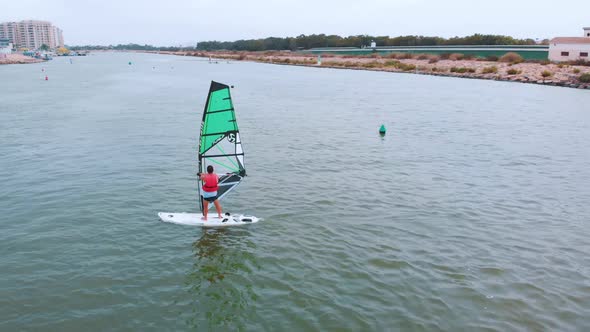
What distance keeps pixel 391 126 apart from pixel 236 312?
25.2m

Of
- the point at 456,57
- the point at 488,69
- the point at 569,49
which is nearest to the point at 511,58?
the point at 569,49

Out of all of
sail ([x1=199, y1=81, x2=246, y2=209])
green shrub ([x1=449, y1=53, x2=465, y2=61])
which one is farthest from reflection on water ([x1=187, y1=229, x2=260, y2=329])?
green shrub ([x1=449, y1=53, x2=465, y2=61])

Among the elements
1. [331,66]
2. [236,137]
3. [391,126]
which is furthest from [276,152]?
[331,66]

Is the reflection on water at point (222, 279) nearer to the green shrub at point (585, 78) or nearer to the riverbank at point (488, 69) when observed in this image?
the riverbank at point (488, 69)

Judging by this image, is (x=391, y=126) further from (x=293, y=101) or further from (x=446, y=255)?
(x=446, y=255)

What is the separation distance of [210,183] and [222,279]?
11.8 feet

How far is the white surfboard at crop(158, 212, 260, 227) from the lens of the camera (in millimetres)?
14281

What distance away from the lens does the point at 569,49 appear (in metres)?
83.4

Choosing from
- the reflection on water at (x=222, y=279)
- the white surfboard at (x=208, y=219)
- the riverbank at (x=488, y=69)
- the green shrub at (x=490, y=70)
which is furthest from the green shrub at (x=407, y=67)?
the reflection on water at (x=222, y=279)

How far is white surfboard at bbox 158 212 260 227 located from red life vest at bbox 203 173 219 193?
1.01 m

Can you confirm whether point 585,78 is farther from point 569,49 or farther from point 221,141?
point 221,141

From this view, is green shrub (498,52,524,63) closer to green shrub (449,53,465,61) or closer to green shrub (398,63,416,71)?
green shrub (449,53,465,61)

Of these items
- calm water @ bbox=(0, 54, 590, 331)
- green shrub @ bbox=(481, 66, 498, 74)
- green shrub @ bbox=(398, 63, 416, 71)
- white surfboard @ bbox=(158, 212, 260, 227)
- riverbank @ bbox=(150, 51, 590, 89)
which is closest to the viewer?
calm water @ bbox=(0, 54, 590, 331)

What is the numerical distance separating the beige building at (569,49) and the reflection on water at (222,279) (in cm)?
8582
